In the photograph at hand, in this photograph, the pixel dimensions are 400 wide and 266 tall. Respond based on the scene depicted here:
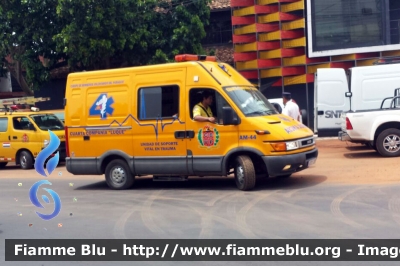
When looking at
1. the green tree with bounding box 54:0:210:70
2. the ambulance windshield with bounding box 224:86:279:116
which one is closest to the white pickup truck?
the ambulance windshield with bounding box 224:86:279:116

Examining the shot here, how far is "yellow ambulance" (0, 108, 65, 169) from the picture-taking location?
696 inches

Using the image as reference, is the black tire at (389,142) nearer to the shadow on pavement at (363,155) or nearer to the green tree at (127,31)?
the shadow on pavement at (363,155)

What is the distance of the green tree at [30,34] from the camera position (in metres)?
20.6

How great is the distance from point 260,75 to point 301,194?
14.7m

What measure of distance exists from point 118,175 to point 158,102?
1900 millimetres

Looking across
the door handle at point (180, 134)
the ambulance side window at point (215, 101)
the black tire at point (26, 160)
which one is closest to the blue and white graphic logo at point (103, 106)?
the door handle at point (180, 134)

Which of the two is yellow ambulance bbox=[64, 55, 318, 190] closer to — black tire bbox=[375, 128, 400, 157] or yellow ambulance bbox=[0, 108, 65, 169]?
black tire bbox=[375, 128, 400, 157]

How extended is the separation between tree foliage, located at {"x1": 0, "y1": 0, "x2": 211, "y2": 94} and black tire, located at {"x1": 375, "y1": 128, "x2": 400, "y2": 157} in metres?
10.0

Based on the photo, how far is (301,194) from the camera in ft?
33.0

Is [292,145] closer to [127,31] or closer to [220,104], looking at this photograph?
[220,104]

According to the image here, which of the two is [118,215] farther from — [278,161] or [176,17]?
[176,17]

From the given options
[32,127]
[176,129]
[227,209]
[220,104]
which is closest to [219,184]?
[176,129]

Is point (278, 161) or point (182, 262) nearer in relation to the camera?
point (182, 262)

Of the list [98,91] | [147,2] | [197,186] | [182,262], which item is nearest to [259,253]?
[182,262]
